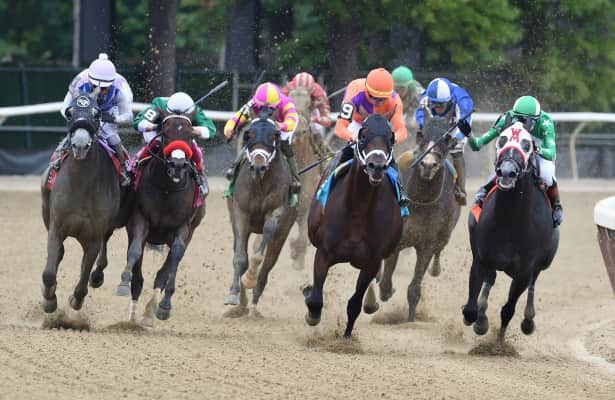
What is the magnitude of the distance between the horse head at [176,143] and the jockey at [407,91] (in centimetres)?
504

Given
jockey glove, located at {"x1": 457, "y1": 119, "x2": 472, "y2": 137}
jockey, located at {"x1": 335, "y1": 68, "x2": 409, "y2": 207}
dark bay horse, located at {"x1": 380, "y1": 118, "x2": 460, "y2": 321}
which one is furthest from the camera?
dark bay horse, located at {"x1": 380, "y1": 118, "x2": 460, "y2": 321}

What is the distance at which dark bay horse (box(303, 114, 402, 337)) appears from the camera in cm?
1007

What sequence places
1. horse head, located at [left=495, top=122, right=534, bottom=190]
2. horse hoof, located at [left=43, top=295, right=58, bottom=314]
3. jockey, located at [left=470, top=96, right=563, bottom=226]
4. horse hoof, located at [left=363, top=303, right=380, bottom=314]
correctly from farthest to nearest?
1. horse hoof, located at [left=363, top=303, right=380, bottom=314]
2. horse hoof, located at [left=43, top=295, right=58, bottom=314]
3. jockey, located at [left=470, top=96, right=563, bottom=226]
4. horse head, located at [left=495, top=122, right=534, bottom=190]

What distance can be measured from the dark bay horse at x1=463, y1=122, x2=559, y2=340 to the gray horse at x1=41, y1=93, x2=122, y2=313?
288cm

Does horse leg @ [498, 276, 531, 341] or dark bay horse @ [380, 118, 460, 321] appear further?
dark bay horse @ [380, 118, 460, 321]

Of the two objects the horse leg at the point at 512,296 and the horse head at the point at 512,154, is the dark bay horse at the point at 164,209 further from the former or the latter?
the horse leg at the point at 512,296

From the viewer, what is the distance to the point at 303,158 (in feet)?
46.6

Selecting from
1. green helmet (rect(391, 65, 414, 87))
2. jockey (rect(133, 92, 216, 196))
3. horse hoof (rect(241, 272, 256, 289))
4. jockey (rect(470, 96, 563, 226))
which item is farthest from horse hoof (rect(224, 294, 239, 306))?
green helmet (rect(391, 65, 414, 87))

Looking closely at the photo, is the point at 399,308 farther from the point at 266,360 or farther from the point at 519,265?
the point at 266,360

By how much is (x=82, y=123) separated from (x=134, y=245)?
149cm

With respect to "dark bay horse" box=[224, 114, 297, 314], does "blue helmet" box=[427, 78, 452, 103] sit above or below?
above

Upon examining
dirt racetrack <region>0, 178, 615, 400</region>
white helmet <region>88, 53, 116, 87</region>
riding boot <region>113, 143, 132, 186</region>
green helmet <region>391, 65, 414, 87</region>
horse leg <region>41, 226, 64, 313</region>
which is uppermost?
green helmet <region>391, 65, 414, 87</region>

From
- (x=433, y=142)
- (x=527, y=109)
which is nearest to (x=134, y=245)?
(x=433, y=142)

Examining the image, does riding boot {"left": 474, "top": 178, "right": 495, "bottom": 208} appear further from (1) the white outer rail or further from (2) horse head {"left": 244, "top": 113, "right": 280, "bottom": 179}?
(1) the white outer rail
